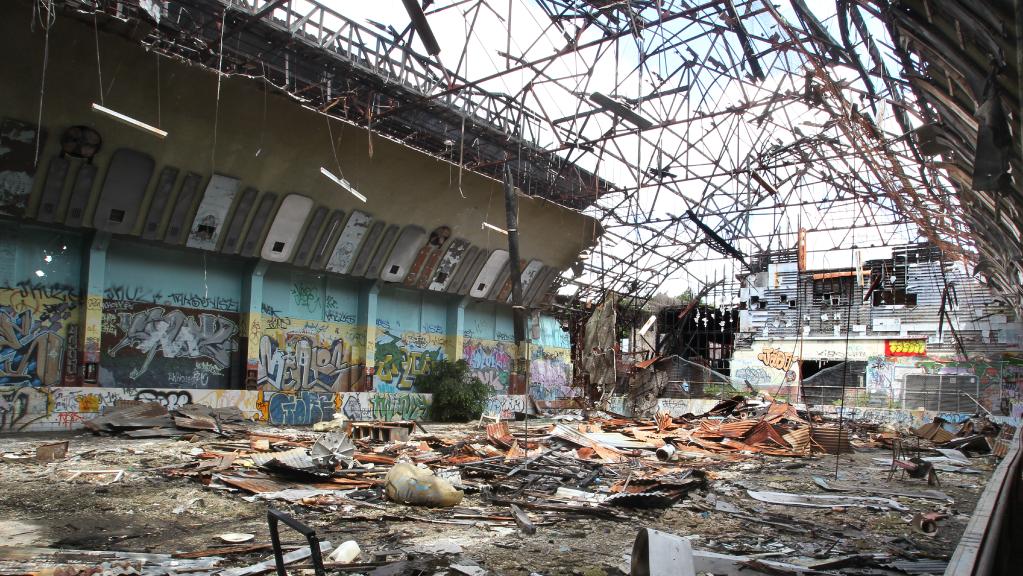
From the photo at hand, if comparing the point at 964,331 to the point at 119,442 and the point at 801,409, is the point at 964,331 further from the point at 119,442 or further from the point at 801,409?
the point at 119,442

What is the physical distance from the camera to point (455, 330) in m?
30.3

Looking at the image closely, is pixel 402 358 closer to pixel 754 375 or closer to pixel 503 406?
pixel 503 406

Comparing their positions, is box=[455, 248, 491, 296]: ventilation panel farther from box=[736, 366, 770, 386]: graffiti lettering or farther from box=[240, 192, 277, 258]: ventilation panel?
box=[736, 366, 770, 386]: graffiti lettering

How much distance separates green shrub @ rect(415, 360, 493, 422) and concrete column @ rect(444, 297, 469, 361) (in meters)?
1.26

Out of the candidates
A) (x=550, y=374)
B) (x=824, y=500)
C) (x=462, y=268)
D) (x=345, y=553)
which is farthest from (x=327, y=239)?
(x=345, y=553)

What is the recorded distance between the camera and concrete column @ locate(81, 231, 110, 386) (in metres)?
18.5

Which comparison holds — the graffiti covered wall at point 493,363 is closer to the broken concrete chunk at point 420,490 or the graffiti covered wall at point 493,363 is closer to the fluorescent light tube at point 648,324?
the fluorescent light tube at point 648,324

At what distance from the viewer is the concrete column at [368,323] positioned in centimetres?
2604

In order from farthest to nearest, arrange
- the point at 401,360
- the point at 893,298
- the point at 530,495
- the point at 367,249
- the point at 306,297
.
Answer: the point at 893,298
the point at 401,360
the point at 367,249
the point at 306,297
the point at 530,495

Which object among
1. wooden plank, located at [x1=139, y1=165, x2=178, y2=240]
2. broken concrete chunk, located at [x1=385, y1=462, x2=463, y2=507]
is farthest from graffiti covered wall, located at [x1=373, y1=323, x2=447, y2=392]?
broken concrete chunk, located at [x1=385, y1=462, x2=463, y2=507]

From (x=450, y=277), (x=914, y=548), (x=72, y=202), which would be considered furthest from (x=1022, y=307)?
(x=72, y=202)

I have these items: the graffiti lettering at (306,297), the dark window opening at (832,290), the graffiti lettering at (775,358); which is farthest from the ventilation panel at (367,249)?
the dark window opening at (832,290)

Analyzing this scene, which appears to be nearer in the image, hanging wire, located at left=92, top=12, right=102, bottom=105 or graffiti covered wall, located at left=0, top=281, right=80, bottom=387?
hanging wire, located at left=92, top=12, right=102, bottom=105

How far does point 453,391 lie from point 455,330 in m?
3.87
